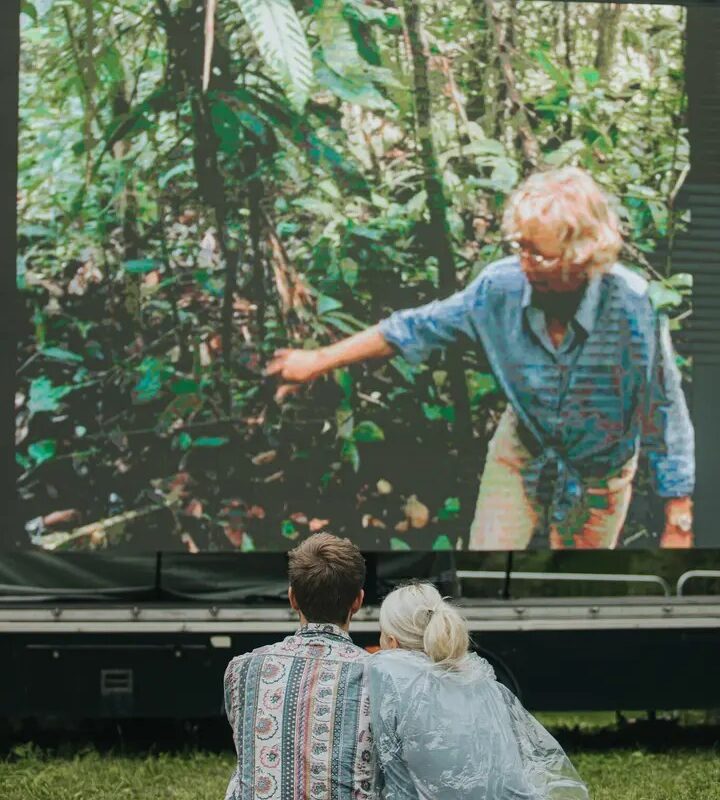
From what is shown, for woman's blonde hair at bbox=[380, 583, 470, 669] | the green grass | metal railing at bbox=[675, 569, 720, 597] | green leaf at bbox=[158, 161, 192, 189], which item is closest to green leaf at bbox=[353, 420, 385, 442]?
green leaf at bbox=[158, 161, 192, 189]

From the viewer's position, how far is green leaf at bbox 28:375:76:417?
5.03 m

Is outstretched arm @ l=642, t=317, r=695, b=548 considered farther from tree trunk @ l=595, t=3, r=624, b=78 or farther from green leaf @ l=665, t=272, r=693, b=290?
tree trunk @ l=595, t=3, r=624, b=78

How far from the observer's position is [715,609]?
5707 millimetres

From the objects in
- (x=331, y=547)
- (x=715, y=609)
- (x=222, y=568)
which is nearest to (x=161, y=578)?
(x=222, y=568)

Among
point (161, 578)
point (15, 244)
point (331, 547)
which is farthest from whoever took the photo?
point (161, 578)

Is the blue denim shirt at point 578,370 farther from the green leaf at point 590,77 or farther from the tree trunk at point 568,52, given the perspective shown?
the green leaf at point 590,77

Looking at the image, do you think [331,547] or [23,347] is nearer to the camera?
[331,547]

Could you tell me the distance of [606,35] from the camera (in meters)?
5.28

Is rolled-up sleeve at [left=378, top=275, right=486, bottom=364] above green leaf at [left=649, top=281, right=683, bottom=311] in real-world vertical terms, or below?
below

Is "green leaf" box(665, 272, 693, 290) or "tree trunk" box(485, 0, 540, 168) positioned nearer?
"tree trunk" box(485, 0, 540, 168)

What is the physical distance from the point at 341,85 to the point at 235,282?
3.03 ft

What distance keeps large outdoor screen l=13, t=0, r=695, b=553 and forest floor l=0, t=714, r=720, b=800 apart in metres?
1.04

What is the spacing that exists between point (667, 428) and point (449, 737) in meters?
3.38

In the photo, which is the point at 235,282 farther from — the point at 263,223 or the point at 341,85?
the point at 341,85
